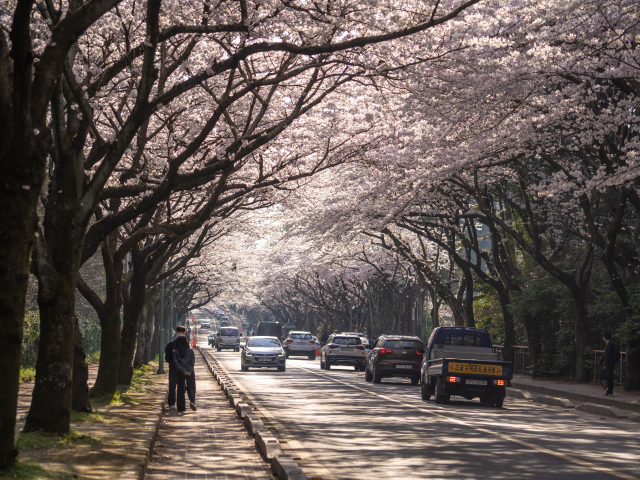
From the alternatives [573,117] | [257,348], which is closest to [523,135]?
[573,117]

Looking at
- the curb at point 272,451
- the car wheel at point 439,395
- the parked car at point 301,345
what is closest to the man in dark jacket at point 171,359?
the curb at point 272,451

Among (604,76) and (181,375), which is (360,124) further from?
(181,375)

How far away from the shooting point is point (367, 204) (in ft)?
101

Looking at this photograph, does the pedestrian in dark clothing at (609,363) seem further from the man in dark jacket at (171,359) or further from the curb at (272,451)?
the man in dark jacket at (171,359)

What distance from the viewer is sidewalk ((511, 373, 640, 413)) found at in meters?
18.5

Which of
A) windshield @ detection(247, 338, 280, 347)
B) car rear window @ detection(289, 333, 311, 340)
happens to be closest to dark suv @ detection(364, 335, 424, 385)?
windshield @ detection(247, 338, 280, 347)

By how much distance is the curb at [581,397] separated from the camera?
1807 centimetres

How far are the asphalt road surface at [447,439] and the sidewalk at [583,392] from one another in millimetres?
1330

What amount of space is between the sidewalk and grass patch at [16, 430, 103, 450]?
40.4 feet

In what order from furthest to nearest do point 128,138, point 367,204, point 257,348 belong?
point 257,348 < point 367,204 < point 128,138

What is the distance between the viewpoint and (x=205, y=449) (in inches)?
448

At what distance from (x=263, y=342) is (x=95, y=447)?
26913 mm

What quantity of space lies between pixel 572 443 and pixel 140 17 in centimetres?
1115

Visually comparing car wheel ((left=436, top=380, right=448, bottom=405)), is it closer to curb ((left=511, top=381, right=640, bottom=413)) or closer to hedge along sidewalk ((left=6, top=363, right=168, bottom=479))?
curb ((left=511, top=381, right=640, bottom=413))
